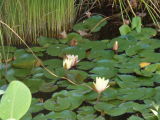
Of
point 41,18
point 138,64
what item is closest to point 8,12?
point 41,18

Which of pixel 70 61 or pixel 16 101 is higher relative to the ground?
pixel 16 101

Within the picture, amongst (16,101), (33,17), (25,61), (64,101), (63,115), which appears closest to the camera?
(16,101)

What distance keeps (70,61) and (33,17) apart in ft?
1.73

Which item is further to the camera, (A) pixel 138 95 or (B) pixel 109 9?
(B) pixel 109 9

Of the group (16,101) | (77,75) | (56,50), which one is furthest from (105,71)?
(16,101)

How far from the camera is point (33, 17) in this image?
238 cm

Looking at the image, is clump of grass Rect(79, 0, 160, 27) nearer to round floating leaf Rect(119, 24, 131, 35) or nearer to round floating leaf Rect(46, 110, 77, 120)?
round floating leaf Rect(119, 24, 131, 35)

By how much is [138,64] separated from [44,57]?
58 cm

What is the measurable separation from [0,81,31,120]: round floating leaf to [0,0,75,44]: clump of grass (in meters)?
1.68

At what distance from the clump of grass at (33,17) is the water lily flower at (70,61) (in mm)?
448

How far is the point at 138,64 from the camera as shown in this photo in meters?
2.06

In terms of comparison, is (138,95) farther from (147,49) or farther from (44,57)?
(44,57)

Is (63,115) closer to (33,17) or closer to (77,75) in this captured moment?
(77,75)

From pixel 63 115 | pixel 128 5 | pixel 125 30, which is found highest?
pixel 128 5
